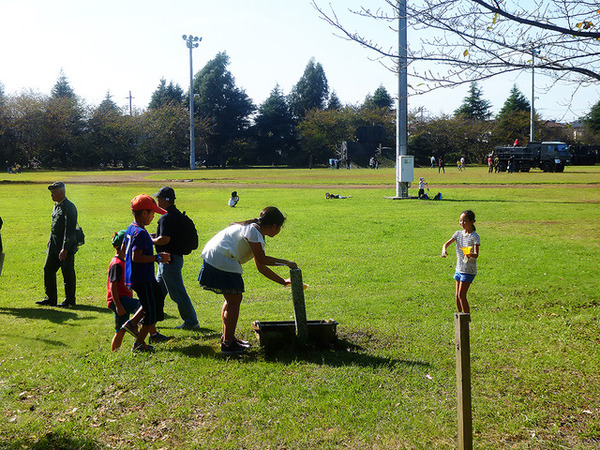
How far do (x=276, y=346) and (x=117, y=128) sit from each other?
70519mm

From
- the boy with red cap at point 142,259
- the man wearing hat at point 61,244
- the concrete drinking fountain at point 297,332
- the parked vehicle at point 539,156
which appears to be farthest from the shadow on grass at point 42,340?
the parked vehicle at point 539,156

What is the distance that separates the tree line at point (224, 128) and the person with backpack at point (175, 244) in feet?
213

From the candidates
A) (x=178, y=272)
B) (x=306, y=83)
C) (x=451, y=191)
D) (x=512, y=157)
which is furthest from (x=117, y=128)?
(x=178, y=272)

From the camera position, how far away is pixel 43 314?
8922 mm

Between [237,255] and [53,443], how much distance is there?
2.34 meters

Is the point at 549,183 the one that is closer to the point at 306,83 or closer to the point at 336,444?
the point at 336,444

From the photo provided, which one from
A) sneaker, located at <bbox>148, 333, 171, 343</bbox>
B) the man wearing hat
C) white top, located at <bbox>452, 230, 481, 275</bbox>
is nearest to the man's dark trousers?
the man wearing hat

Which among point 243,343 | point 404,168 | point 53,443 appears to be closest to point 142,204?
point 243,343

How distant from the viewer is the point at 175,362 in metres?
6.27

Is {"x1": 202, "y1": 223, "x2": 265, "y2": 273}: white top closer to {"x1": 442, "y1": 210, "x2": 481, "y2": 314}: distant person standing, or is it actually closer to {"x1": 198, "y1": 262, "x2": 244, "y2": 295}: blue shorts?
{"x1": 198, "y1": 262, "x2": 244, "y2": 295}: blue shorts

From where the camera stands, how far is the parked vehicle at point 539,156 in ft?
178

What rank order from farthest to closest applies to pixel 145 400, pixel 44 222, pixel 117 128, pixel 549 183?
pixel 117 128
pixel 549 183
pixel 44 222
pixel 145 400

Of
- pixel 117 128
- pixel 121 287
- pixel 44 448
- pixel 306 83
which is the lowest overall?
pixel 44 448

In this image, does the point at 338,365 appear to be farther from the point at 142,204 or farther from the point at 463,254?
the point at 463,254
